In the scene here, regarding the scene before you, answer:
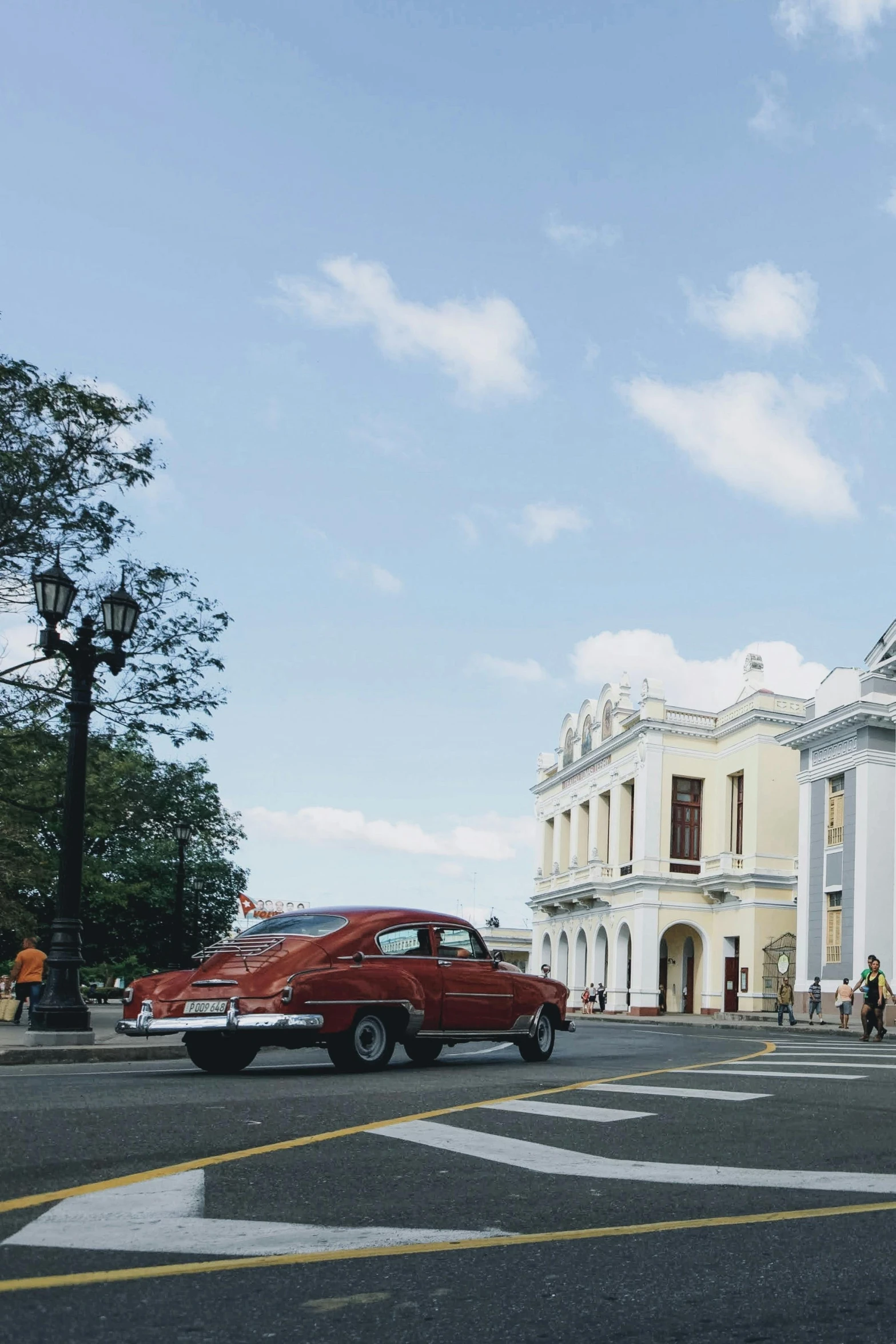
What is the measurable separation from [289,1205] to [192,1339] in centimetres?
181

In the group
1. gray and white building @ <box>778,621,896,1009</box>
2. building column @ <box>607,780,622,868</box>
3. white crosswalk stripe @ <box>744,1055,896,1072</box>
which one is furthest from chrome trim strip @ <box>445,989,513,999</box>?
building column @ <box>607,780,622,868</box>

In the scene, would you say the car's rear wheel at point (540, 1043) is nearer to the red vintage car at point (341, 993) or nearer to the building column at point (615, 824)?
the red vintage car at point (341, 993)

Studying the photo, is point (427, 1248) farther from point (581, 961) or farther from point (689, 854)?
point (581, 961)

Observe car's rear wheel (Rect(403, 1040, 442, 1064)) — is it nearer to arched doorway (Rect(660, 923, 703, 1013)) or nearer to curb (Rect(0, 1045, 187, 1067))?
curb (Rect(0, 1045, 187, 1067))

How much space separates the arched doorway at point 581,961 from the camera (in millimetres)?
63688

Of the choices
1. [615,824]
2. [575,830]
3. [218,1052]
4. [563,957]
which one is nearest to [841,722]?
[615,824]

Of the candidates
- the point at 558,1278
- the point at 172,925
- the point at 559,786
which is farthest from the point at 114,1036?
the point at 559,786

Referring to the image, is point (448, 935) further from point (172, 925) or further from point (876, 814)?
point (172, 925)

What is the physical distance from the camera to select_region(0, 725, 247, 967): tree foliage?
24531mm

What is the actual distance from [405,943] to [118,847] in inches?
1930

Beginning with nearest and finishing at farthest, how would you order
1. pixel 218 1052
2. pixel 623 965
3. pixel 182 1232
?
pixel 182 1232, pixel 218 1052, pixel 623 965

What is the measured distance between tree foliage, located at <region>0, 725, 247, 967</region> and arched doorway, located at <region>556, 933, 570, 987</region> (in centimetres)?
1578

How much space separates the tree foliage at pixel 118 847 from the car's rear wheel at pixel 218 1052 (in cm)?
1147

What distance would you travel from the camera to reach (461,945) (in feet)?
45.0
